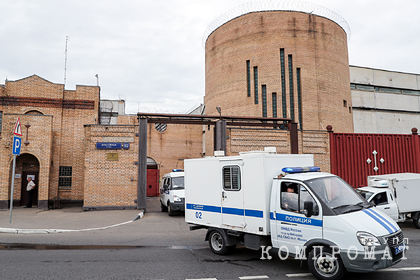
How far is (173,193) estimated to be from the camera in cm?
1464

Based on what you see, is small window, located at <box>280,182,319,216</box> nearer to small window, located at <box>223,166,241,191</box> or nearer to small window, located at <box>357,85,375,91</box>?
small window, located at <box>223,166,241,191</box>

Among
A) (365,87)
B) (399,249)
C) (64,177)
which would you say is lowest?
(399,249)

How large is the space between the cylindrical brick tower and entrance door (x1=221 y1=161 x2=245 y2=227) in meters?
19.7

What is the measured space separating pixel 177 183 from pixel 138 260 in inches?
329

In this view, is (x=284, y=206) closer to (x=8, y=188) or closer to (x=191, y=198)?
(x=191, y=198)

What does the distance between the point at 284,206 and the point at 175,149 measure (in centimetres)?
2586

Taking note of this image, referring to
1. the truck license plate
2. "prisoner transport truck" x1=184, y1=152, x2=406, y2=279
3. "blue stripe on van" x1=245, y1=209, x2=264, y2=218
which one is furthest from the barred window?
the truck license plate

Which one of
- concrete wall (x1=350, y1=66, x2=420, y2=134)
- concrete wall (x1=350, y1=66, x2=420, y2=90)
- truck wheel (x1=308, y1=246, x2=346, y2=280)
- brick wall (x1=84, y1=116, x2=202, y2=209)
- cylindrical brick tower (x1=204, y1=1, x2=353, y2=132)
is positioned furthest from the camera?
concrete wall (x1=350, y1=66, x2=420, y2=90)

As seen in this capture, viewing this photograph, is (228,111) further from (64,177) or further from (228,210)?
(228,210)

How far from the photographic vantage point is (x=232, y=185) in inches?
290

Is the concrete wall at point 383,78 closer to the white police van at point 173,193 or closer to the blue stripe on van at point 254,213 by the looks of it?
the white police van at point 173,193

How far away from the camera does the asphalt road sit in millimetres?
6047

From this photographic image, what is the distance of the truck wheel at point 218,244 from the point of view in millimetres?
7546

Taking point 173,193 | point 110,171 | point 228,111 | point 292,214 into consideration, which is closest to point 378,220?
point 292,214
